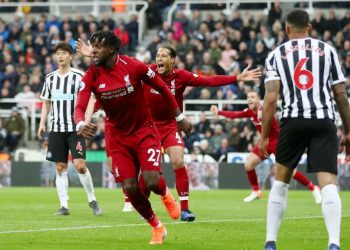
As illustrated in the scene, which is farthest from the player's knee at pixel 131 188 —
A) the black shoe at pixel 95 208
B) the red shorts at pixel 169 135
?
the black shoe at pixel 95 208

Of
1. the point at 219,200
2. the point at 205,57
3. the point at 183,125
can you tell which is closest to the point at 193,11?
the point at 205,57

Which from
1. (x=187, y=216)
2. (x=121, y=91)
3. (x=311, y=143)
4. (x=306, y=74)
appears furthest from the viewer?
(x=187, y=216)

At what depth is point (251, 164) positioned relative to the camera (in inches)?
746

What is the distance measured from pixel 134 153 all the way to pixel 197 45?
19.6 metres

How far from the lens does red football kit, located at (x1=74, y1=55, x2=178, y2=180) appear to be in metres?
10.3

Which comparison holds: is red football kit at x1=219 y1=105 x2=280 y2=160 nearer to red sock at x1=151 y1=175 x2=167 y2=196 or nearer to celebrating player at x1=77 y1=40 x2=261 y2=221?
celebrating player at x1=77 y1=40 x2=261 y2=221

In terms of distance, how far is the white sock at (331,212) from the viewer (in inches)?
343

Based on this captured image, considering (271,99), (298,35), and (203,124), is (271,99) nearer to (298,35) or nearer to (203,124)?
(298,35)

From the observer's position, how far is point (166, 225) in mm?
12664

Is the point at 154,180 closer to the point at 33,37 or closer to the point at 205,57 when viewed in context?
the point at 205,57

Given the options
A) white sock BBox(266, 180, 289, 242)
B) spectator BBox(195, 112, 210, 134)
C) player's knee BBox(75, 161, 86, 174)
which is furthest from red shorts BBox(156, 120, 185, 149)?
spectator BBox(195, 112, 210, 134)

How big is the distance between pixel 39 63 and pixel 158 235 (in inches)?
876

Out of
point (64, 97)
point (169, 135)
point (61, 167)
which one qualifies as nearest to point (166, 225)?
point (169, 135)

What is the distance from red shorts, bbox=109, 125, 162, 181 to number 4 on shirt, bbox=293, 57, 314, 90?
2.15m
